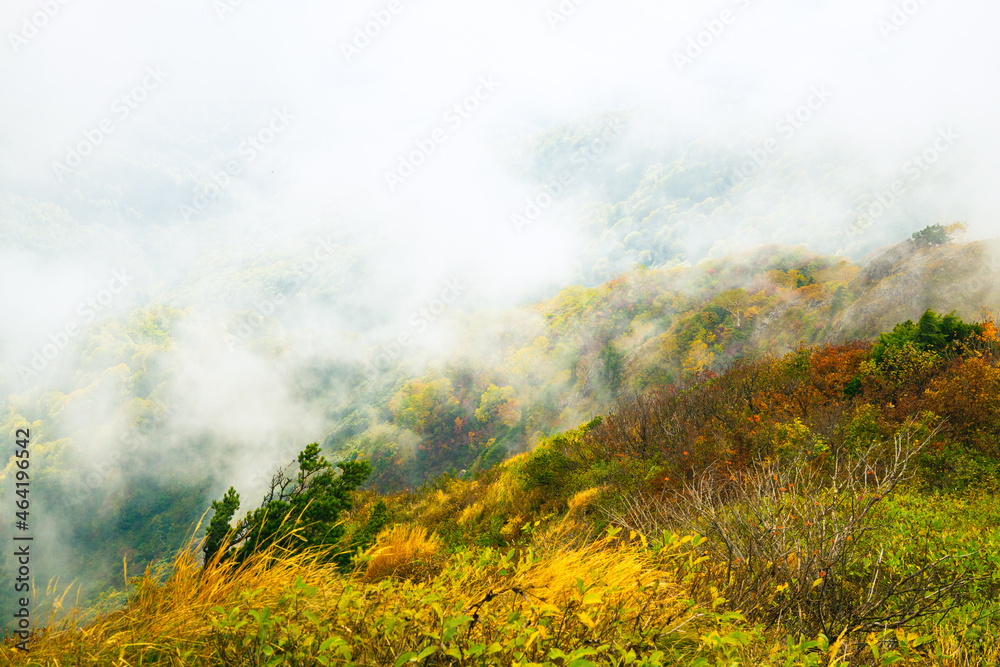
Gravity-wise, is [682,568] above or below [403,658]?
below

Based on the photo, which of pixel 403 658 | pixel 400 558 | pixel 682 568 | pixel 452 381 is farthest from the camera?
pixel 452 381

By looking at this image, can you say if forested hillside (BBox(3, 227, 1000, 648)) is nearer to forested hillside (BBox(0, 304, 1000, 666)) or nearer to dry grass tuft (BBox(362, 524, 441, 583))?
Result: forested hillside (BBox(0, 304, 1000, 666))

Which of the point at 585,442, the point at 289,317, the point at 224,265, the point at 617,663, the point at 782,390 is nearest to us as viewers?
the point at 617,663

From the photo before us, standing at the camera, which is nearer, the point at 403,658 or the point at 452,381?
the point at 403,658

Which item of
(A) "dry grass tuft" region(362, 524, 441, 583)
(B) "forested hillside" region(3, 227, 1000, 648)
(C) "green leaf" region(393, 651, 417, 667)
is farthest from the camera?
(B) "forested hillside" region(3, 227, 1000, 648)

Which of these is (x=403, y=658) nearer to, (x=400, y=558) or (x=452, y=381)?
(x=400, y=558)

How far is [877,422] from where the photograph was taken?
6.97 m

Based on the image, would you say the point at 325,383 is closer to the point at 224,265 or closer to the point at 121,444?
the point at 121,444

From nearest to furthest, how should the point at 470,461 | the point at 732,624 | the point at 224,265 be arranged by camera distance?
the point at 732,624 → the point at 470,461 → the point at 224,265

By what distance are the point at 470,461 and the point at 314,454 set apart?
145ft

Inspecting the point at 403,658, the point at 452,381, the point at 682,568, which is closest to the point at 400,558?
the point at 682,568

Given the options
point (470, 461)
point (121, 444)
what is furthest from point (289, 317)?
point (470, 461)

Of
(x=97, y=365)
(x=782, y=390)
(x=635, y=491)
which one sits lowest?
(x=782, y=390)

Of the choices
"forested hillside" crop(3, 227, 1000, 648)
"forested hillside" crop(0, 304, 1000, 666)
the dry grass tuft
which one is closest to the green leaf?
"forested hillside" crop(0, 304, 1000, 666)
